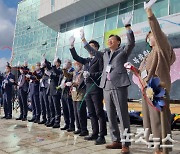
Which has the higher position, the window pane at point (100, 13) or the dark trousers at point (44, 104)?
the window pane at point (100, 13)

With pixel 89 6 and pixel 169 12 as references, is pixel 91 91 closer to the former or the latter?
pixel 169 12

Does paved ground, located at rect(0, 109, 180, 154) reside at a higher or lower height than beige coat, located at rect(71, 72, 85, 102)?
lower

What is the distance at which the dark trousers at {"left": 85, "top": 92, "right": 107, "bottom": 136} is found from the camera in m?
4.17

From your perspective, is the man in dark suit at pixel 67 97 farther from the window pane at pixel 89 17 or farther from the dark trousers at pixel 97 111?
the window pane at pixel 89 17

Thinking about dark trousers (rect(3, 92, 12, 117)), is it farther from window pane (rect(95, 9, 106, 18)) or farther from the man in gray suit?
window pane (rect(95, 9, 106, 18))

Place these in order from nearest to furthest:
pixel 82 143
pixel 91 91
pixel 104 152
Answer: pixel 104 152, pixel 82 143, pixel 91 91

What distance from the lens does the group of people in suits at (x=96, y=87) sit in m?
2.79

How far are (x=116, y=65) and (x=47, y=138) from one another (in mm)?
1935

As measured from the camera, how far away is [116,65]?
3674mm

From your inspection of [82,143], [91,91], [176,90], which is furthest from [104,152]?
[176,90]

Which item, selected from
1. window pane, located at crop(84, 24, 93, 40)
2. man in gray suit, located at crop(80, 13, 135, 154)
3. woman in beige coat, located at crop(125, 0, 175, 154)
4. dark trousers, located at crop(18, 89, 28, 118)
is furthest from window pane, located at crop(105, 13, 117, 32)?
woman in beige coat, located at crop(125, 0, 175, 154)

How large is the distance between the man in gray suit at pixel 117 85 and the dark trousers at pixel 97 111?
17.8 inches

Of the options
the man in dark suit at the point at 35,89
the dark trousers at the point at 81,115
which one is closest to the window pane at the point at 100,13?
the man in dark suit at the point at 35,89

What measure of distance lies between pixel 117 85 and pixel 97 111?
813 millimetres
